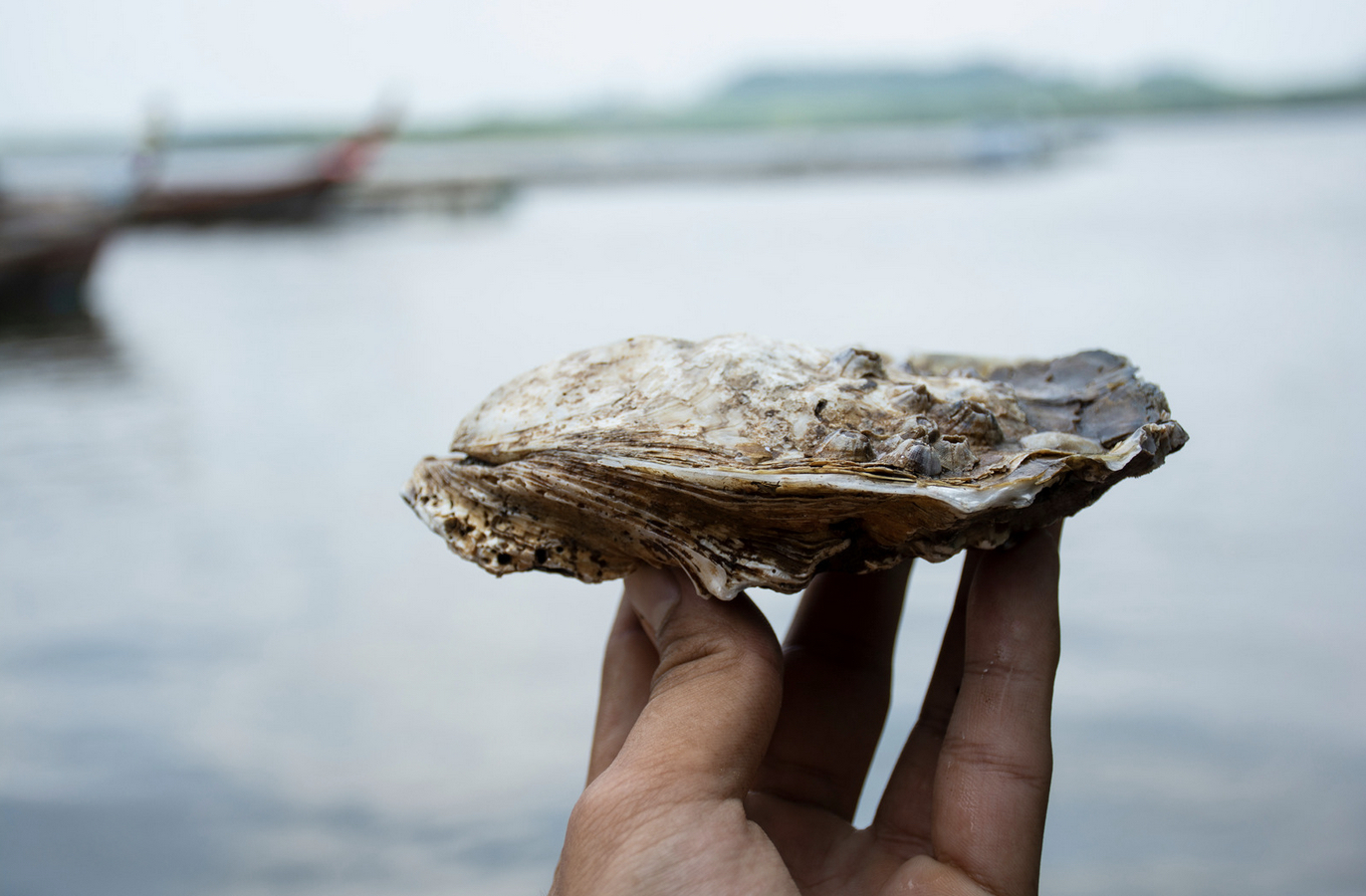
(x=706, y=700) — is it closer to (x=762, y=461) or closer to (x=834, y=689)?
(x=762, y=461)

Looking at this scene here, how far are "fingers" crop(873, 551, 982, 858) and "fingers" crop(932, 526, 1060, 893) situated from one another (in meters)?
0.07

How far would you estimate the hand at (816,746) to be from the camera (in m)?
0.90

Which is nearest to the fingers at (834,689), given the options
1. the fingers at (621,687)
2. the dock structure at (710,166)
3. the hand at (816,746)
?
the hand at (816,746)

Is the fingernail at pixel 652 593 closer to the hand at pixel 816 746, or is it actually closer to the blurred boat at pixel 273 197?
the hand at pixel 816 746

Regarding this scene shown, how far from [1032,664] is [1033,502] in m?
0.19

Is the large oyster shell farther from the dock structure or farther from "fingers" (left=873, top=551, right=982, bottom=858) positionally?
the dock structure

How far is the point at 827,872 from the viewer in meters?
1.17

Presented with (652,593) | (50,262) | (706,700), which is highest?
(50,262)

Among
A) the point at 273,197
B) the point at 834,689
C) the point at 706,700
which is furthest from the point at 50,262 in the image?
the point at 273,197

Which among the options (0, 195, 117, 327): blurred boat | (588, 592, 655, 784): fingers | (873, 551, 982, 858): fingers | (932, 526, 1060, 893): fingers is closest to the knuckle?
(932, 526, 1060, 893): fingers

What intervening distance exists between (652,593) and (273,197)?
1063cm

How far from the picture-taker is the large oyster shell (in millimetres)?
999

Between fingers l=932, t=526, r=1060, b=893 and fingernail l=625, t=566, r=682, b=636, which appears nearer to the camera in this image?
fingers l=932, t=526, r=1060, b=893

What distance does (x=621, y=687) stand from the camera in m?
1.25
